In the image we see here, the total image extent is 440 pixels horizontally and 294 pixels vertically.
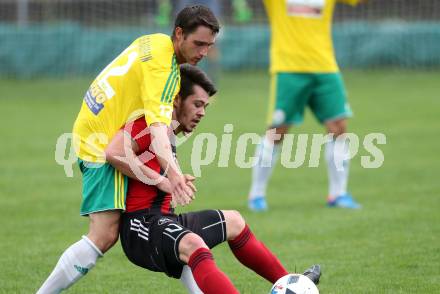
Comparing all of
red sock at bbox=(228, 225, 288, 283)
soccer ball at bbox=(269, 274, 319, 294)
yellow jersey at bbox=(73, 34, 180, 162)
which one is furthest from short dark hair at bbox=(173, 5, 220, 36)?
soccer ball at bbox=(269, 274, 319, 294)

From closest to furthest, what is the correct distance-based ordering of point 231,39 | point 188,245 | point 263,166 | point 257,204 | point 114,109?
1. point 188,245
2. point 114,109
3. point 257,204
4. point 263,166
5. point 231,39

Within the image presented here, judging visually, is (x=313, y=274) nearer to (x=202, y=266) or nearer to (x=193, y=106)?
(x=202, y=266)

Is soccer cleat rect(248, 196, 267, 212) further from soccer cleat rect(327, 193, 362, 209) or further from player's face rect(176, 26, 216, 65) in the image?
player's face rect(176, 26, 216, 65)

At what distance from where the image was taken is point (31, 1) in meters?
26.8

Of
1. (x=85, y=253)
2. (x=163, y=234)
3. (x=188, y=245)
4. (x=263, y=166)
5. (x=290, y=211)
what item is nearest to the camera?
(x=188, y=245)

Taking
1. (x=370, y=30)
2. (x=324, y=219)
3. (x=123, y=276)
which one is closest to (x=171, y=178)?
(x=123, y=276)

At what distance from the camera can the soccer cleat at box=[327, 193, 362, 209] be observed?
10055 mm

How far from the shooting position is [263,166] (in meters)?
10.3

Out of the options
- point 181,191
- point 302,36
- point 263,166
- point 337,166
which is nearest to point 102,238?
point 181,191

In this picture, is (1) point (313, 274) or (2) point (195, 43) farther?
(1) point (313, 274)

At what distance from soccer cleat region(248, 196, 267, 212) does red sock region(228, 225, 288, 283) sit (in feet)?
14.0

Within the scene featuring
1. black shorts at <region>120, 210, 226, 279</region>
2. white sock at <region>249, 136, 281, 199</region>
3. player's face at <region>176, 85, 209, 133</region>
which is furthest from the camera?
white sock at <region>249, 136, 281, 199</region>

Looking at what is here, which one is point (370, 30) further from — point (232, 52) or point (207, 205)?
point (207, 205)

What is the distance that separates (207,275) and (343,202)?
498 cm
